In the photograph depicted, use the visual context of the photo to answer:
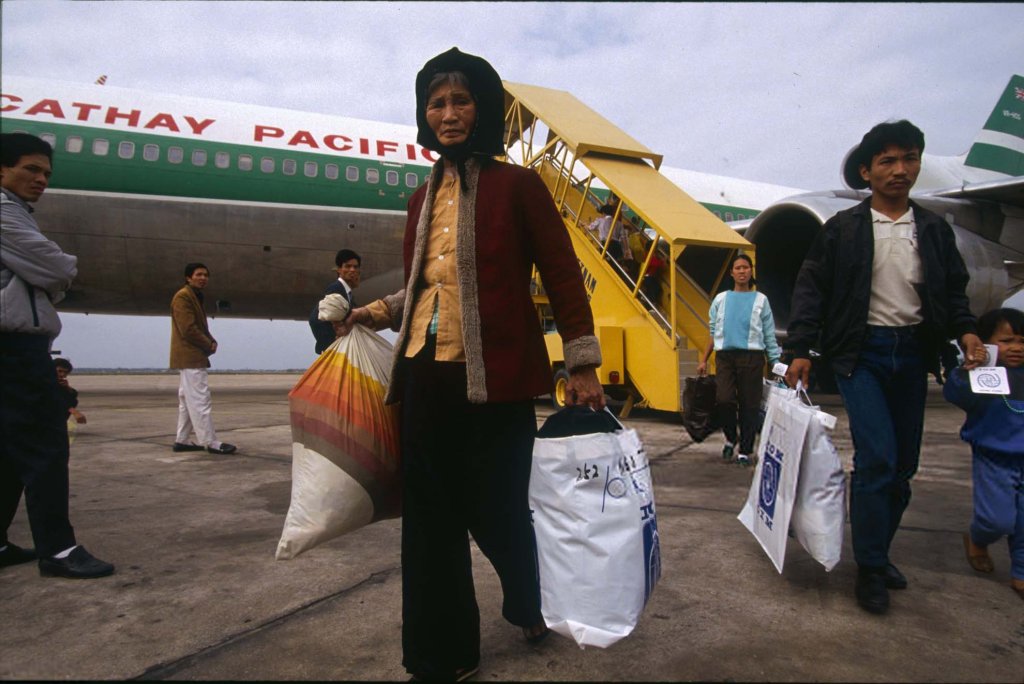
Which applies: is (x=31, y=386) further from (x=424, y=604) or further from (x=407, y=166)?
(x=407, y=166)

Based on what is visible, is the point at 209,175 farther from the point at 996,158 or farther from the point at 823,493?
the point at 996,158

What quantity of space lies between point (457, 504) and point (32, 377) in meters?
1.67

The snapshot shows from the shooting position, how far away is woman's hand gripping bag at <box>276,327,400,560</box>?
1.53 m

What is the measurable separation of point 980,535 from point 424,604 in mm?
1949

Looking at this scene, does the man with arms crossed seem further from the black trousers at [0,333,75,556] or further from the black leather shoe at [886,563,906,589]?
the black leather shoe at [886,563,906,589]

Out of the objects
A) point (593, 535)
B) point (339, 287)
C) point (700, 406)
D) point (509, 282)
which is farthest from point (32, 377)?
point (700, 406)

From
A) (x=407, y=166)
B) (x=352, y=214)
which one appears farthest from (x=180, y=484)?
(x=407, y=166)

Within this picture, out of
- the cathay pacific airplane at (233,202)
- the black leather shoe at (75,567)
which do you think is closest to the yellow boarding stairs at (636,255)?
the cathay pacific airplane at (233,202)

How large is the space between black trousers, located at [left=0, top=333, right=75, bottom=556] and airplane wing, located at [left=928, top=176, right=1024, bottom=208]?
8.16 m

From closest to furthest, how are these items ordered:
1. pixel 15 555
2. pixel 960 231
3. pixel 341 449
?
1. pixel 341 449
2. pixel 15 555
3. pixel 960 231

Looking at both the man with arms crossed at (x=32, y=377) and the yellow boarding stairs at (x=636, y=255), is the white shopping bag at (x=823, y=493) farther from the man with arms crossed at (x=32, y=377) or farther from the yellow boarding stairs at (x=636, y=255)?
the yellow boarding stairs at (x=636, y=255)

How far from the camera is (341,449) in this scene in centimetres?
156

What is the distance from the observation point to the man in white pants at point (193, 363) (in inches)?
181

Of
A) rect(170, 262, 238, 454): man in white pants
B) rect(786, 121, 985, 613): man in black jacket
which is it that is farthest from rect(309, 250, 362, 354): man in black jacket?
rect(786, 121, 985, 613): man in black jacket
